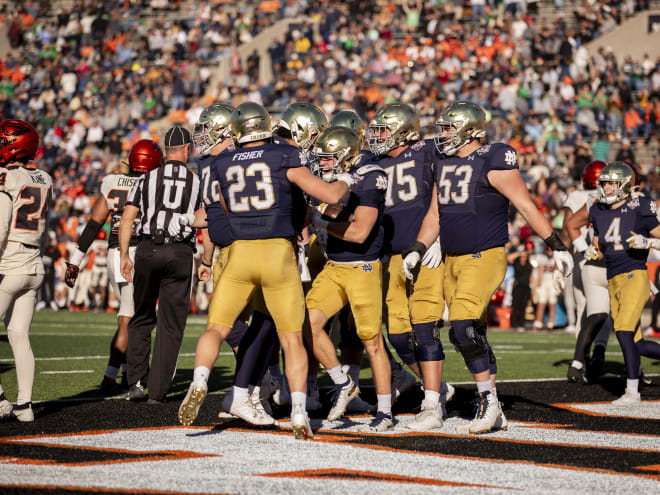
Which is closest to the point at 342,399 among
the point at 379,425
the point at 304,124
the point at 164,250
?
the point at 379,425

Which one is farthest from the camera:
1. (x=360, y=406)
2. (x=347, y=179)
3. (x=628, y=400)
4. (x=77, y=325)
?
(x=77, y=325)

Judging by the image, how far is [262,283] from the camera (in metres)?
5.53

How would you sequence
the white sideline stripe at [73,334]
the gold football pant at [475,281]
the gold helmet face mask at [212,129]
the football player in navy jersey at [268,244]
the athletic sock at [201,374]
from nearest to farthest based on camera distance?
the athletic sock at [201,374]
the football player in navy jersey at [268,244]
the gold football pant at [475,281]
the gold helmet face mask at [212,129]
the white sideline stripe at [73,334]

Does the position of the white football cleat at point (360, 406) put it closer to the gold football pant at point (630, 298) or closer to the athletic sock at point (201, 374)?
the athletic sock at point (201, 374)

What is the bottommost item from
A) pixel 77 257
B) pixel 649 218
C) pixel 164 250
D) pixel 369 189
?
pixel 77 257

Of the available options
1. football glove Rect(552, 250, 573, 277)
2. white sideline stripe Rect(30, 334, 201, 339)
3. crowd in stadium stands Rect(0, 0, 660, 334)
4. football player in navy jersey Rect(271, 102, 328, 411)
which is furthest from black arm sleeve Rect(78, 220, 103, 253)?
crowd in stadium stands Rect(0, 0, 660, 334)

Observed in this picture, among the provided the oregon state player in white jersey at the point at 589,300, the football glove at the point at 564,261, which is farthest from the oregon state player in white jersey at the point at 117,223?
the oregon state player in white jersey at the point at 589,300

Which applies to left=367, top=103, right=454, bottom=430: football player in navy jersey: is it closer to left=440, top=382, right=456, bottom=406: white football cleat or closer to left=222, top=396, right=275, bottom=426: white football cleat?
left=440, top=382, right=456, bottom=406: white football cleat

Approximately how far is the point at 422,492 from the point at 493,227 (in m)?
2.50

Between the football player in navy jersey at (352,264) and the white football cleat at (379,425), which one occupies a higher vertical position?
the football player in navy jersey at (352,264)

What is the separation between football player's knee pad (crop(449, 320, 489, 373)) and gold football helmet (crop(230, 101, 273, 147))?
5.40 feet

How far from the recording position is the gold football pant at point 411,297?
21.0 feet

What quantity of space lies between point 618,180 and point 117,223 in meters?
4.04

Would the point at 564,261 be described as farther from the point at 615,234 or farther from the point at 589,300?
the point at 589,300
